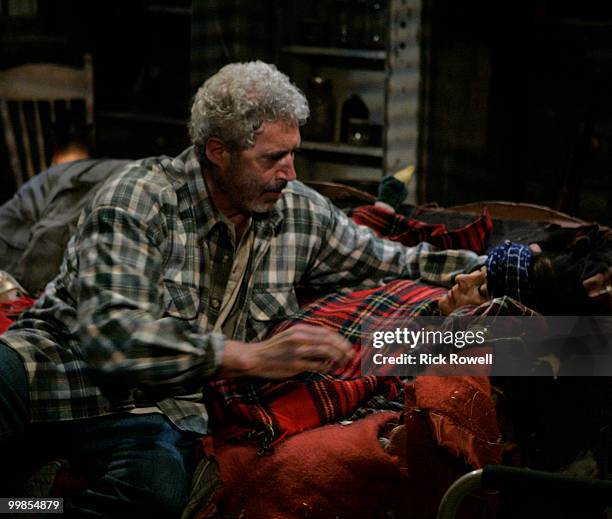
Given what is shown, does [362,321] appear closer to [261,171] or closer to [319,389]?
[319,389]

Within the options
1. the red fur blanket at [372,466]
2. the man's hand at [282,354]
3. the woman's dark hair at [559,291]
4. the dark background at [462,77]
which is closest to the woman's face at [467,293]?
the woman's dark hair at [559,291]

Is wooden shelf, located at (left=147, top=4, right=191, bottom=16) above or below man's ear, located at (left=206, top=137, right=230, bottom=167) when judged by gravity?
above

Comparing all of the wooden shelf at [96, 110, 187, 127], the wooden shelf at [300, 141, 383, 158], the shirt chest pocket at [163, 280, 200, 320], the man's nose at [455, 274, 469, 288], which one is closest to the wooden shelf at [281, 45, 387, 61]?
the wooden shelf at [300, 141, 383, 158]

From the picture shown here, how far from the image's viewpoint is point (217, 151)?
79.4 inches

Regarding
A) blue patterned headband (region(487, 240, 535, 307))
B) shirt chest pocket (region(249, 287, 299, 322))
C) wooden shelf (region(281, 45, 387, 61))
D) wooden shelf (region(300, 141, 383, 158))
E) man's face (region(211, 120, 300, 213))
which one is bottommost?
shirt chest pocket (region(249, 287, 299, 322))

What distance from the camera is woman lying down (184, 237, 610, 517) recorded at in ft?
5.61

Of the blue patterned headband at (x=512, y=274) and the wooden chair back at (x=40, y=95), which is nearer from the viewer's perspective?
the blue patterned headband at (x=512, y=274)

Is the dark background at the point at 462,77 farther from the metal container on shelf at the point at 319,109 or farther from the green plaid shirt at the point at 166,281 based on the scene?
the green plaid shirt at the point at 166,281

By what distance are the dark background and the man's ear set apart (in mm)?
1842

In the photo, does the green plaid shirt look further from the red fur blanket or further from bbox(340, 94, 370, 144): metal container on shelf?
bbox(340, 94, 370, 144): metal container on shelf

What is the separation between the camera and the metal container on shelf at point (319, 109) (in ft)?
13.7

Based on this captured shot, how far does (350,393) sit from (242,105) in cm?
66

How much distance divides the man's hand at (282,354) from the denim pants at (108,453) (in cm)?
26

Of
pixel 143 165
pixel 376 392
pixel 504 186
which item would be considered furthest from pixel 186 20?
pixel 376 392
